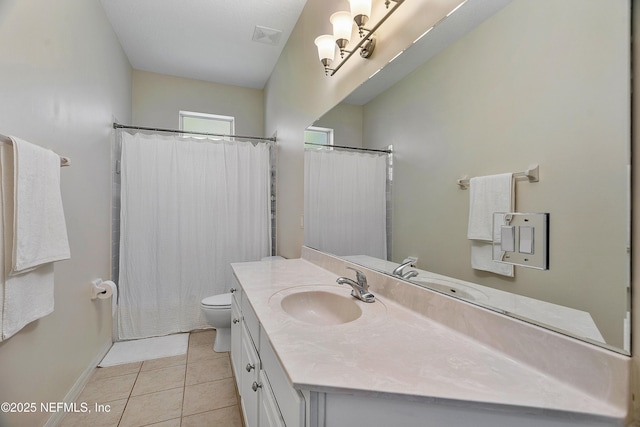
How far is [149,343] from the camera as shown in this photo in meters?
2.56

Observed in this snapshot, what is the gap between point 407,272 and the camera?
3.88ft

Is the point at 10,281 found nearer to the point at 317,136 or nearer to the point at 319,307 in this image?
the point at 319,307

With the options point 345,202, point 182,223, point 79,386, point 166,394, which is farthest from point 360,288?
point 182,223

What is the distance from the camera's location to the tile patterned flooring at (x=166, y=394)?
161cm

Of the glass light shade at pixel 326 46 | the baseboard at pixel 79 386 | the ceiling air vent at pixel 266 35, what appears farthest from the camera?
the ceiling air vent at pixel 266 35

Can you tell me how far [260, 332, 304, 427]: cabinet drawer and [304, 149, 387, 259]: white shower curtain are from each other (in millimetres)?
688

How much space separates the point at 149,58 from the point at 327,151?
94.5 inches

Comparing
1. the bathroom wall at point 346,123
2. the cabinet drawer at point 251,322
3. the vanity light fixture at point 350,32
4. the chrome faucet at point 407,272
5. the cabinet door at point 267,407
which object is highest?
the vanity light fixture at point 350,32

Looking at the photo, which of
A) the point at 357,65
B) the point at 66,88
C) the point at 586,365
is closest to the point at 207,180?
the point at 66,88

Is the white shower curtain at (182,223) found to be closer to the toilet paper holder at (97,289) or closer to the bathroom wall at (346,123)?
the toilet paper holder at (97,289)

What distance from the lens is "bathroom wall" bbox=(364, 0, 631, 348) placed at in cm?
59

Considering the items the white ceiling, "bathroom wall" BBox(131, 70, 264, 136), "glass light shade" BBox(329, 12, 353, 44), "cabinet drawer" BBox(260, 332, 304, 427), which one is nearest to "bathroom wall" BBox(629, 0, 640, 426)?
"cabinet drawer" BBox(260, 332, 304, 427)

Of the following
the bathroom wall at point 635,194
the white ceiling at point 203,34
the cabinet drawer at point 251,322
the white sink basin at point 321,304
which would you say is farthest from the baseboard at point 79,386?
the white ceiling at point 203,34

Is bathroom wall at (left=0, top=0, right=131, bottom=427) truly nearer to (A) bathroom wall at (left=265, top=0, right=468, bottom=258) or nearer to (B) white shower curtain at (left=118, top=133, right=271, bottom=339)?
(B) white shower curtain at (left=118, top=133, right=271, bottom=339)
